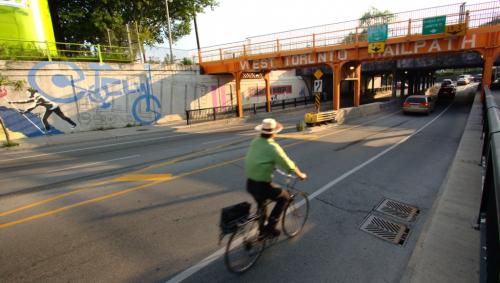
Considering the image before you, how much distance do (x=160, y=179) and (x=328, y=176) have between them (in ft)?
15.4

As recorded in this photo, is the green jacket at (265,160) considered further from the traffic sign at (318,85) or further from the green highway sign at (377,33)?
the green highway sign at (377,33)

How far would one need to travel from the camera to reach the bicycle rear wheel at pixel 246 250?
3615mm

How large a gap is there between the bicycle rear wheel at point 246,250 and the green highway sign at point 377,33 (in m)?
Result: 17.2

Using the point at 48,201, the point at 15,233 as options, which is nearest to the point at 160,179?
the point at 48,201

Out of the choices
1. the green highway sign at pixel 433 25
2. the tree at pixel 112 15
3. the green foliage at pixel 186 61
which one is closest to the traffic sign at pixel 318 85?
the green highway sign at pixel 433 25

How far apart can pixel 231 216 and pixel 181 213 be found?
2167 millimetres

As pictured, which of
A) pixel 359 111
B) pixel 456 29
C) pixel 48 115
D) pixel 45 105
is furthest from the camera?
pixel 359 111

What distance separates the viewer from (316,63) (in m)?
20.0

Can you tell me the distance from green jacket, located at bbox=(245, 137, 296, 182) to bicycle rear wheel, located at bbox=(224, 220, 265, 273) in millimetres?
702

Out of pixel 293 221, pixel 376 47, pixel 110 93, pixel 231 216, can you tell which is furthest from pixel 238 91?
pixel 231 216

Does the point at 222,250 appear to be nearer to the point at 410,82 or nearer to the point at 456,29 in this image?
Result: the point at 456,29

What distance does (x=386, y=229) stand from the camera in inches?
182

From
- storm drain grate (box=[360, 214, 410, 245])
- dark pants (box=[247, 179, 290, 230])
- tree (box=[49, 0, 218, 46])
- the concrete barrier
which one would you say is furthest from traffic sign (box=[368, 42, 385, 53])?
tree (box=[49, 0, 218, 46])

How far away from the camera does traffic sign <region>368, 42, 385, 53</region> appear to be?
17.0 metres
